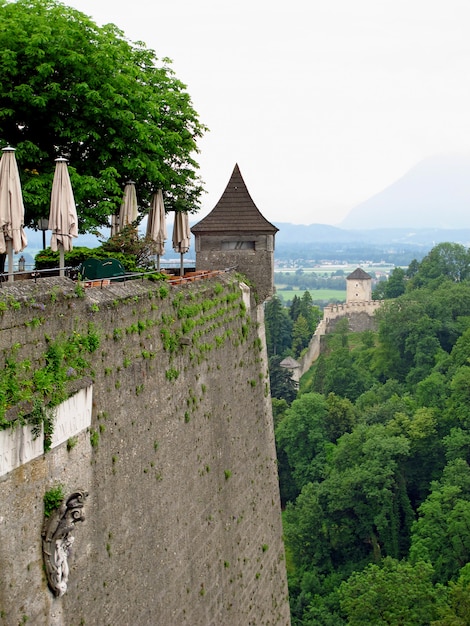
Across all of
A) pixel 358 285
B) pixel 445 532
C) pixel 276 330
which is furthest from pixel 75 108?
pixel 358 285

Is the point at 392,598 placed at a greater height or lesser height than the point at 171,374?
lesser

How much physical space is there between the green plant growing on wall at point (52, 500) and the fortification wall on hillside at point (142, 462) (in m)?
0.08

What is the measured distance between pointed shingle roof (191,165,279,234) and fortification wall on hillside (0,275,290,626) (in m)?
2.32

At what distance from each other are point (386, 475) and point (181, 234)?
4280cm

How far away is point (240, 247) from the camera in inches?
907

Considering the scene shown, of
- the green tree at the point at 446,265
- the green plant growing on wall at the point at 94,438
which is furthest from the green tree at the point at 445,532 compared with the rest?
the green tree at the point at 446,265

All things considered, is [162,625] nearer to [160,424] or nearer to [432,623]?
[160,424]

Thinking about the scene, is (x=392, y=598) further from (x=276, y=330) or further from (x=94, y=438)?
(x=276, y=330)

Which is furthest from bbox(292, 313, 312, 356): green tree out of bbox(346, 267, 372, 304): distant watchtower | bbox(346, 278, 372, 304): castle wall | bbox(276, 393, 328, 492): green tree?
bbox(276, 393, 328, 492): green tree

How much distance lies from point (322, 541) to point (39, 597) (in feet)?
173

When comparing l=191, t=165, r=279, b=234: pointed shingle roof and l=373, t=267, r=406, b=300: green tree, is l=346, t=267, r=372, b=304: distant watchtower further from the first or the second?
l=191, t=165, r=279, b=234: pointed shingle roof

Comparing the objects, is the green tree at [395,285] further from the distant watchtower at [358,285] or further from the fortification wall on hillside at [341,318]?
the distant watchtower at [358,285]

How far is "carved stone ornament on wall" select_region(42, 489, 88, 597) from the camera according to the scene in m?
9.73

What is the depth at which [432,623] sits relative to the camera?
4228 cm
